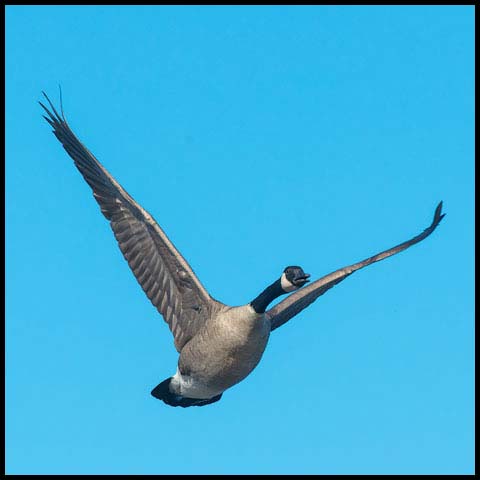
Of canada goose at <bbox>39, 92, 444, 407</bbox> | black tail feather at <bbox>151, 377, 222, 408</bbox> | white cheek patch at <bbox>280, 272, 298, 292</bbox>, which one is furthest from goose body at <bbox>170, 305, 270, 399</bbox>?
black tail feather at <bbox>151, 377, 222, 408</bbox>

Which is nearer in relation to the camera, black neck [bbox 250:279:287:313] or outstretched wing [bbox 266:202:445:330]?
black neck [bbox 250:279:287:313]

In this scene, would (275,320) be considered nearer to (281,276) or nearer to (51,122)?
(281,276)

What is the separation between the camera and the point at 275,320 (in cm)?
1151

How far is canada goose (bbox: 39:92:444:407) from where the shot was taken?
404 inches

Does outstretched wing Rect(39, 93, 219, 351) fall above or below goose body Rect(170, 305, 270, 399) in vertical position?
above

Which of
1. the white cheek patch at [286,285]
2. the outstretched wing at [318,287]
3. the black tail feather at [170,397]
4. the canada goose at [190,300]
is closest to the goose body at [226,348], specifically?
the canada goose at [190,300]

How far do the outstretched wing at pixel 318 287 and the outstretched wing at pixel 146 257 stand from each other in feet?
3.54

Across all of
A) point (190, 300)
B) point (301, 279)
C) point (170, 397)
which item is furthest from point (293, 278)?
point (170, 397)

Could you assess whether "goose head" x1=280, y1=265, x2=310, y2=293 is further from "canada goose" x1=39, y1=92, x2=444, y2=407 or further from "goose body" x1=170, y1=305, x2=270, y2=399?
"goose body" x1=170, y1=305, x2=270, y2=399

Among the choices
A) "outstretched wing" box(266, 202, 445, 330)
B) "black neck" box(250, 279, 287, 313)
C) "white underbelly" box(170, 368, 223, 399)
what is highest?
"outstretched wing" box(266, 202, 445, 330)

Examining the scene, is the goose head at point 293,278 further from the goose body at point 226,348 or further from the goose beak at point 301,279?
the goose body at point 226,348

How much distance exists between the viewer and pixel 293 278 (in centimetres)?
1012

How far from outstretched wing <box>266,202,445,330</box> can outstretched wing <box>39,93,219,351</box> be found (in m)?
1.08

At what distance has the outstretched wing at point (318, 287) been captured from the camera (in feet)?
35.4
